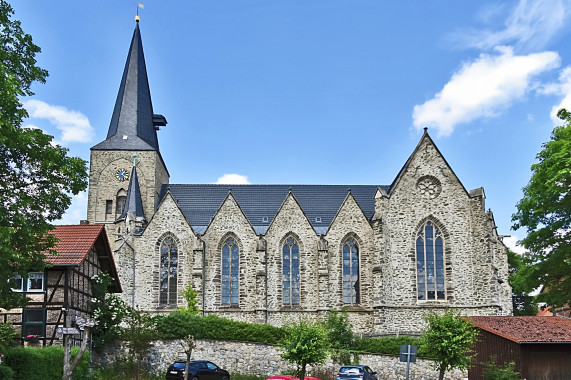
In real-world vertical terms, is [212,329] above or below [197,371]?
above

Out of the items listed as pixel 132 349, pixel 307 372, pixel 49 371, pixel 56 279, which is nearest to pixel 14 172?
pixel 49 371

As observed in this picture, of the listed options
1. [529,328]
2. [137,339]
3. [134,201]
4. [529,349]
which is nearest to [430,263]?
[529,328]

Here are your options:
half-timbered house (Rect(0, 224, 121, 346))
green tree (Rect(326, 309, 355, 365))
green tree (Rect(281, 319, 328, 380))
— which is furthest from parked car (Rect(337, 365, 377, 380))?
half-timbered house (Rect(0, 224, 121, 346))

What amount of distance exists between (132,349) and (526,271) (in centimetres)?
1886

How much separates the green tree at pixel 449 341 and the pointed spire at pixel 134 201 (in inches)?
990

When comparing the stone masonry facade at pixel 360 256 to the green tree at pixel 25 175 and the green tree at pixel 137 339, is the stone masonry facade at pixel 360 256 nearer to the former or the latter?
the green tree at pixel 137 339

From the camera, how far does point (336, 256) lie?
151 ft

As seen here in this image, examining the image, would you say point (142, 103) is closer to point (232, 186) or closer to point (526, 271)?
point (232, 186)

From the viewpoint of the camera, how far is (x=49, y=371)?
951 inches

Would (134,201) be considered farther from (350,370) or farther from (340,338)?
(350,370)

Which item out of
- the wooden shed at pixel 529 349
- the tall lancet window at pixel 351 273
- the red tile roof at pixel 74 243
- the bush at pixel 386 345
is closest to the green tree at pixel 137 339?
the red tile roof at pixel 74 243

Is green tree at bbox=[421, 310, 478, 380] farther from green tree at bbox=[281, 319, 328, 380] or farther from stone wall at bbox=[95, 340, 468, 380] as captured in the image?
green tree at bbox=[281, 319, 328, 380]

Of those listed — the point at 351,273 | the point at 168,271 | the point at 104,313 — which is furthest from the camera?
the point at 168,271

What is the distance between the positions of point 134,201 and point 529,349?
29.1 m
